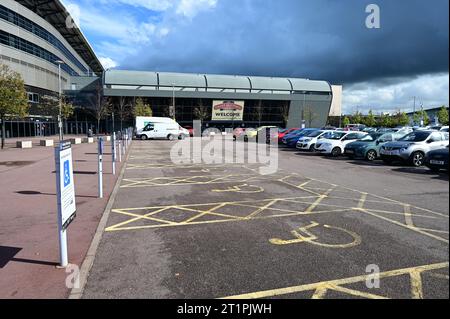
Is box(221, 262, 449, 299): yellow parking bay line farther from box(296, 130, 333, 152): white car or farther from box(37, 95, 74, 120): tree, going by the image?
box(37, 95, 74, 120): tree

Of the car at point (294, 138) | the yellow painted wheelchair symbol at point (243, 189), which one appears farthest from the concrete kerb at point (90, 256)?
the car at point (294, 138)

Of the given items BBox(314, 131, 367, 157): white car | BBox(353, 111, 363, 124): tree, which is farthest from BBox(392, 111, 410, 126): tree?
BBox(314, 131, 367, 157): white car

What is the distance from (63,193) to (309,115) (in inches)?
3077

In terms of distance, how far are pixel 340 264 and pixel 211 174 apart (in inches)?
360

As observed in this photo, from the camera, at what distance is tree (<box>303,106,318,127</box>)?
258ft

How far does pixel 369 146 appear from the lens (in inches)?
725

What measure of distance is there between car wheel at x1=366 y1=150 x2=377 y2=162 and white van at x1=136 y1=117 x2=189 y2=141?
26.5 m

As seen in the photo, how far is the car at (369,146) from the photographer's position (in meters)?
18.4

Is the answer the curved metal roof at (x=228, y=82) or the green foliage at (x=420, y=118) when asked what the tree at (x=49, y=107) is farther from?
the green foliage at (x=420, y=118)

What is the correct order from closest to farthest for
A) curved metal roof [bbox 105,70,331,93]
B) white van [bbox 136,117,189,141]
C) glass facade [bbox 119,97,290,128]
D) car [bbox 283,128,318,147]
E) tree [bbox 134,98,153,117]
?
car [bbox 283,128,318,147], white van [bbox 136,117,189,141], tree [bbox 134,98,153,117], curved metal roof [bbox 105,70,331,93], glass facade [bbox 119,97,290,128]

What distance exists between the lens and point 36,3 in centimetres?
5162

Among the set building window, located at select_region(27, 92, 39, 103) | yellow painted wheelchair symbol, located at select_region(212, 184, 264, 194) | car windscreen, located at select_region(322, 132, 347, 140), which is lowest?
yellow painted wheelchair symbol, located at select_region(212, 184, 264, 194)

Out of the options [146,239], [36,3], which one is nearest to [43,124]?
[36,3]
